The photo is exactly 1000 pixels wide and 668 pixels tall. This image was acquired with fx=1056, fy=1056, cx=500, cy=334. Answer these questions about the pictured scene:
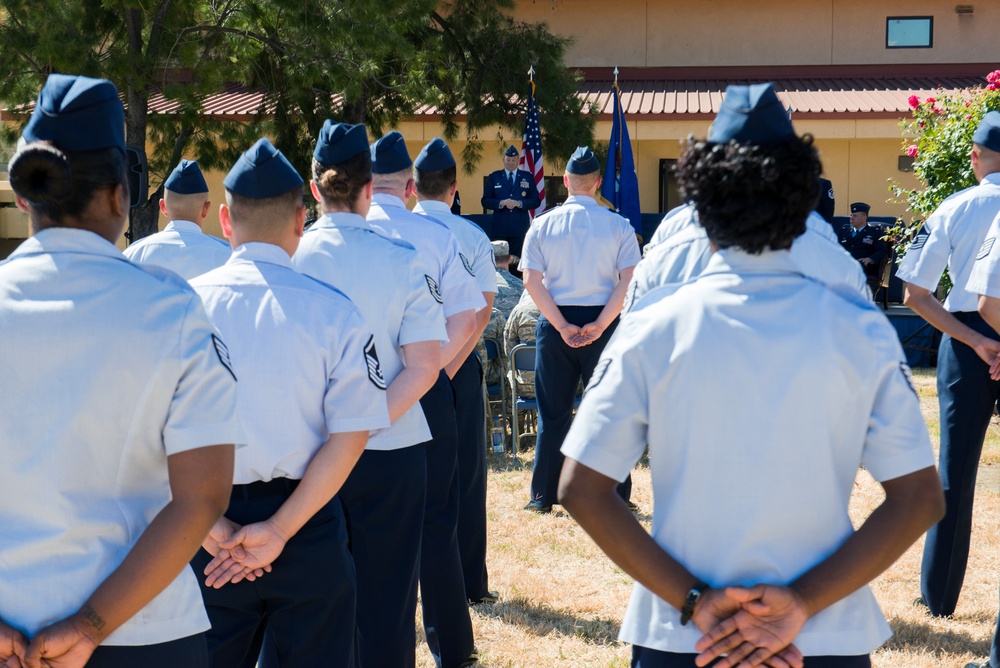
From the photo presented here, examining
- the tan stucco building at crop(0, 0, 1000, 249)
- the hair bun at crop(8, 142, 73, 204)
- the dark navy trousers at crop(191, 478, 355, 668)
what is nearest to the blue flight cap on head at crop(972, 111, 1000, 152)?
the dark navy trousers at crop(191, 478, 355, 668)

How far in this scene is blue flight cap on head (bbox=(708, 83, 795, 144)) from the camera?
189 centimetres

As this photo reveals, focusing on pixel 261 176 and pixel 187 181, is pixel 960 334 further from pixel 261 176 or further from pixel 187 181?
pixel 187 181

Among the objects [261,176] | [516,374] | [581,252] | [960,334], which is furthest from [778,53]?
[261,176]

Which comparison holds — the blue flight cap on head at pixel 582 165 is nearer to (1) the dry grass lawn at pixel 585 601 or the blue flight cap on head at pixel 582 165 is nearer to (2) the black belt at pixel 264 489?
(1) the dry grass lawn at pixel 585 601

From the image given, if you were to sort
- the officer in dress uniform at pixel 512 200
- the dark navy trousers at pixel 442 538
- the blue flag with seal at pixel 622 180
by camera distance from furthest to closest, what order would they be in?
the officer in dress uniform at pixel 512 200 < the blue flag with seal at pixel 622 180 < the dark navy trousers at pixel 442 538

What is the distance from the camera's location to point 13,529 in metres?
1.88

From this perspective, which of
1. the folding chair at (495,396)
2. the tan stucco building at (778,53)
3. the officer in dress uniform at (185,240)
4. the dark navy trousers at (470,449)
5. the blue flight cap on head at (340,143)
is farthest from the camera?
the tan stucco building at (778,53)

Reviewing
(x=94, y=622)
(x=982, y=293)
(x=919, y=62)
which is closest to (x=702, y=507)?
(x=94, y=622)

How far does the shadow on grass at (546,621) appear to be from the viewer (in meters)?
4.92

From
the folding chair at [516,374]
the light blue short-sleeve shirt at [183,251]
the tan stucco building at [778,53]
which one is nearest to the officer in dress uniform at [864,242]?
the tan stucco building at [778,53]

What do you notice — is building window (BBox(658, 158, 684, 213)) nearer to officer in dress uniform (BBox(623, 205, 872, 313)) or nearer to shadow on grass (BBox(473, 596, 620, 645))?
shadow on grass (BBox(473, 596, 620, 645))

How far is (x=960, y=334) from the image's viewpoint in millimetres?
4496

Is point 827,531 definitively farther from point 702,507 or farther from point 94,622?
point 94,622

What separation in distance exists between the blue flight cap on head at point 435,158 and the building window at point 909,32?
1844 cm
